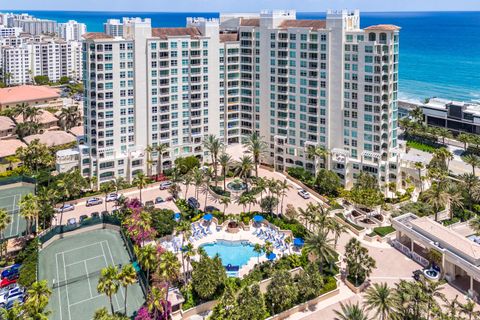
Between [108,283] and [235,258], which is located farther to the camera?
[235,258]

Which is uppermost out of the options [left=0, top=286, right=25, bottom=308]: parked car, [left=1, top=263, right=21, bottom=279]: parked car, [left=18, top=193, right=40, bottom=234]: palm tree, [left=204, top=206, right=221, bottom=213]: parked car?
[left=18, top=193, right=40, bottom=234]: palm tree

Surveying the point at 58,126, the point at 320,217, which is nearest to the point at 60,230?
the point at 320,217

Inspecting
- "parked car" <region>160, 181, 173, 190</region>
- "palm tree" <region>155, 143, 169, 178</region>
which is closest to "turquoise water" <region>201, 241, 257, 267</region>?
"parked car" <region>160, 181, 173, 190</region>

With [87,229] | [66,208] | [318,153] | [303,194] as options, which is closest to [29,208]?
[87,229]

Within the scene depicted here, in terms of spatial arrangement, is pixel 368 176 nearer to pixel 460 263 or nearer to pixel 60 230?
pixel 460 263

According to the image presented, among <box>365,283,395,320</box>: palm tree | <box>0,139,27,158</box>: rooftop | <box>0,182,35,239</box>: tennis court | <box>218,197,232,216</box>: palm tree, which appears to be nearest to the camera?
<box>365,283,395,320</box>: palm tree

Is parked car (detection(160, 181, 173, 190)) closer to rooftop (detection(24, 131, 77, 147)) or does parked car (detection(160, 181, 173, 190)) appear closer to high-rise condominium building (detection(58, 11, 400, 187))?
high-rise condominium building (detection(58, 11, 400, 187))
